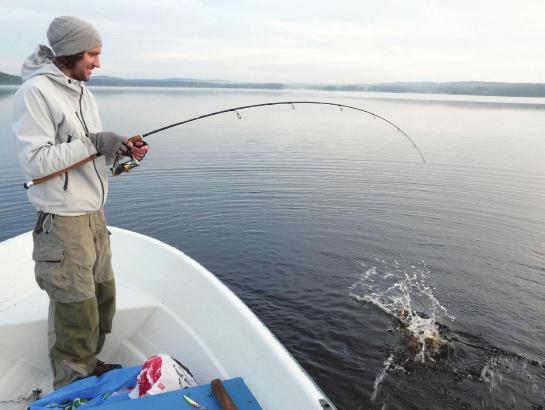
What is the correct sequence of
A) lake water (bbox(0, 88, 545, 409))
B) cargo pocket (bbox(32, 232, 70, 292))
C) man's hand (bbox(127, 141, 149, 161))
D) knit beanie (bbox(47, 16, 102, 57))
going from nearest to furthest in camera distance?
knit beanie (bbox(47, 16, 102, 57)), cargo pocket (bbox(32, 232, 70, 292)), man's hand (bbox(127, 141, 149, 161)), lake water (bbox(0, 88, 545, 409))

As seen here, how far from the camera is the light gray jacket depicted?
9.09ft

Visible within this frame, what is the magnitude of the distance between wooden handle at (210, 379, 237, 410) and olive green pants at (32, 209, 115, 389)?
1.16m

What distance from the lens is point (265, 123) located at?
3459cm

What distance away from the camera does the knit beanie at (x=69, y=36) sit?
2.88 m

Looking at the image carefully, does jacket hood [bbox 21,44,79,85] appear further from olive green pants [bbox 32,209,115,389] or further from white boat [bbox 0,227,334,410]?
white boat [bbox 0,227,334,410]

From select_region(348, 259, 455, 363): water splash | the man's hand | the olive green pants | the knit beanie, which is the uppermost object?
the knit beanie

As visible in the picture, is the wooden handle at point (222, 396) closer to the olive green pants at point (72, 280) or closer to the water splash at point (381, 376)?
the olive green pants at point (72, 280)

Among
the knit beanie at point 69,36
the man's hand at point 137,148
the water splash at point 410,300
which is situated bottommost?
the water splash at point 410,300

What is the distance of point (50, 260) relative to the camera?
10.0ft

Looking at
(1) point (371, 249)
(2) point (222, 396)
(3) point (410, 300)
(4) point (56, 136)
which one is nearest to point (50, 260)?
(4) point (56, 136)

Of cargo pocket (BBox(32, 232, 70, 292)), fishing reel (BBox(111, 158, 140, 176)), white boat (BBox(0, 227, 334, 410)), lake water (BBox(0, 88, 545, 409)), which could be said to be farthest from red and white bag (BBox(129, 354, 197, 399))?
lake water (BBox(0, 88, 545, 409))

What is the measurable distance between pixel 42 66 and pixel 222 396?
2.55 m

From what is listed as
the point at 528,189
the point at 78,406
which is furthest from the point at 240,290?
the point at 528,189

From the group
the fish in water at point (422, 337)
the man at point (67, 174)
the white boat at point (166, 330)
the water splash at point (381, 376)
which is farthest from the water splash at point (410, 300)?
the man at point (67, 174)
